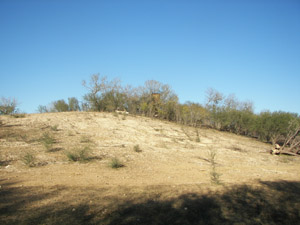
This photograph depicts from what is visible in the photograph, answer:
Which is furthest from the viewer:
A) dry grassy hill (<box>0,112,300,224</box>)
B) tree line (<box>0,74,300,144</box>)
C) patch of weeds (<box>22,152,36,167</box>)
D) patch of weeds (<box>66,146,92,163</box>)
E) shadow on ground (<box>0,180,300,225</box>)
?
tree line (<box>0,74,300,144</box>)

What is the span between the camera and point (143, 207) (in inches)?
169

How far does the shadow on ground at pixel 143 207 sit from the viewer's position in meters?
3.75

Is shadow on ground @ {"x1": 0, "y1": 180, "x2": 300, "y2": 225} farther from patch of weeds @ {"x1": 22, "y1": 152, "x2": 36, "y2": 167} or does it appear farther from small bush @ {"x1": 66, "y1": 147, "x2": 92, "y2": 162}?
small bush @ {"x1": 66, "y1": 147, "x2": 92, "y2": 162}

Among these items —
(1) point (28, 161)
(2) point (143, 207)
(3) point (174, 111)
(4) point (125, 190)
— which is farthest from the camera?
(3) point (174, 111)

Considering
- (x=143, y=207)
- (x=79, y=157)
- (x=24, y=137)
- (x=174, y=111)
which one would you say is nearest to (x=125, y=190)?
(x=143, y=207)

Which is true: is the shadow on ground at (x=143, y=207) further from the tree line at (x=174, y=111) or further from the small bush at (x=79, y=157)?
the tree line at (x=174, y=111)

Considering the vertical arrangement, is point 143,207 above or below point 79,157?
above

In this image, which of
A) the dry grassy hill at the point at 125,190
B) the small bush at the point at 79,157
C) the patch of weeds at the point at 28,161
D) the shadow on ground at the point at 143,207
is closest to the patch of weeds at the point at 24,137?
the dry grassy hill at the point at 125,190

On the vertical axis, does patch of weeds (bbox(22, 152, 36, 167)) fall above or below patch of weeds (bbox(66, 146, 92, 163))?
below

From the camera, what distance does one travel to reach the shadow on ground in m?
3.75

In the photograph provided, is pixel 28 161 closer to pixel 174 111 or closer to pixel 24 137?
pixel 24 137

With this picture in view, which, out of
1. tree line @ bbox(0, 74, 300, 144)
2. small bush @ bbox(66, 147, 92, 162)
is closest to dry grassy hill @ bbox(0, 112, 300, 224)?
small bush @ bbox(66, 147, 92, 162)

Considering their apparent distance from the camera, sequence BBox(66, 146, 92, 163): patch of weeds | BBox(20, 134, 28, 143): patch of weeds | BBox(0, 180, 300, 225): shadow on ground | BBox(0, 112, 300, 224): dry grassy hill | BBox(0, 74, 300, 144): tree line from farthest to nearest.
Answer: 1. BBox(0, 74, 300, 144): tree line
2. BBox(20, 134, 28, 143): patch of weeds
3. BBox(66, 146, 92, 163): patch of weeds
4. BBox(0, 112, 300, 224): dry grassy hill
5. BBox(0, 180, 300, 225): shadow on ground

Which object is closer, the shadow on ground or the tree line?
the shadow on ground
